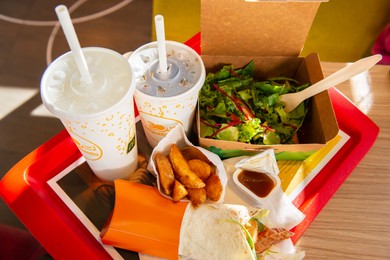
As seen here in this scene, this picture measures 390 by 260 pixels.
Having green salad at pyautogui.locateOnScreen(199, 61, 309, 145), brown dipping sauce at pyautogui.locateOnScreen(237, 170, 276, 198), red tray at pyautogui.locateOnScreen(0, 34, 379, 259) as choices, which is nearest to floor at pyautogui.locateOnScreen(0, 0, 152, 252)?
red tray at pyautogui.locateOnScreen(0, 34, 379, 259)

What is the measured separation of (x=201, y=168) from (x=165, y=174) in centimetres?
8

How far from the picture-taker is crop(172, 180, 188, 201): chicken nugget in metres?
0.74

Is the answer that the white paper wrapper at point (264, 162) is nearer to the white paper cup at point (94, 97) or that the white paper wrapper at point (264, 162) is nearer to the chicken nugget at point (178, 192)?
the chicken nugget at point (178, 192)

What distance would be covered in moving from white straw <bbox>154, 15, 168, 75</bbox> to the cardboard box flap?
206mm

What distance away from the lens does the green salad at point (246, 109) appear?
0.86 m

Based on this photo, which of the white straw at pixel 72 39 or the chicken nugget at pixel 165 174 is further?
the chicken nugget at pixel 165 174

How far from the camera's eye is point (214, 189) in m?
0.77

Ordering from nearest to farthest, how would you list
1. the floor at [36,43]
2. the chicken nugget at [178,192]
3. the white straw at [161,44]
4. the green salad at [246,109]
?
the white straw at [161,44], the chicken nugget at [178,192], the green salad at [246,109], the floor at [36,43]

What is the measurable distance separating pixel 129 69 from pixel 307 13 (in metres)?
0.47

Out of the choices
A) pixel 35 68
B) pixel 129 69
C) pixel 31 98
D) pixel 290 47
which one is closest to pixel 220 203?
pixel 129 69

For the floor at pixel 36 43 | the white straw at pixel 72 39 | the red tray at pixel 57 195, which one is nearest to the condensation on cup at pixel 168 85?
the white straw at pixel 72 39

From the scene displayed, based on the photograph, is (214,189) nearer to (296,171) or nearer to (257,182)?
(257,182)

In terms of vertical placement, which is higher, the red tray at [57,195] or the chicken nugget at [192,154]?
the chicken nugget at [192,154]

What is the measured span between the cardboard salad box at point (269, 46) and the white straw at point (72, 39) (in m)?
0.31
